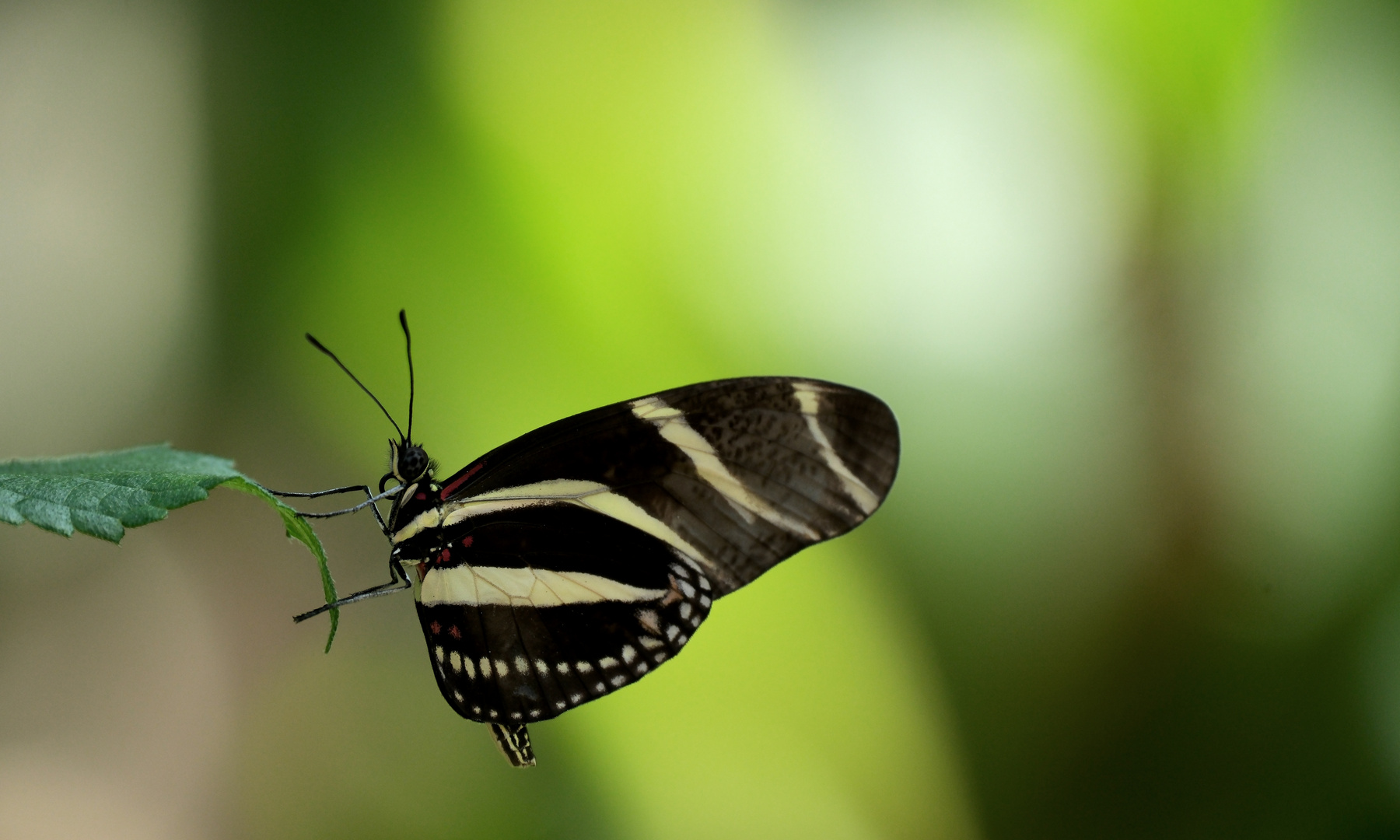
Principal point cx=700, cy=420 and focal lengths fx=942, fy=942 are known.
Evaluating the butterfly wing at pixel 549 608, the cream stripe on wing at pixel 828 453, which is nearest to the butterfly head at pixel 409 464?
the butterfly wing at pixel 549 608

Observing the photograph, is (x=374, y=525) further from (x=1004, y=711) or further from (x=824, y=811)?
(x=1004, y=711)

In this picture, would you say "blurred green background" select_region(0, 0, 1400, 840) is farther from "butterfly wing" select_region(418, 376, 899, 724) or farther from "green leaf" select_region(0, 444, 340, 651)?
"green leaf" select_region(0, 444, 340, 651)

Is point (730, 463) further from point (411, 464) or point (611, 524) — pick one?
point (411, 464)

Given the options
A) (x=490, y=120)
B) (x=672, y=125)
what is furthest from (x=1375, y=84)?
(x=490, y=120)

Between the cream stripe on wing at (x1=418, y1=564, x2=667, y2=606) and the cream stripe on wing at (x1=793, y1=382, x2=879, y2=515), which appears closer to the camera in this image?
the cream stripe on wing at (x1=793, y1=382, x2=879, y2=515)

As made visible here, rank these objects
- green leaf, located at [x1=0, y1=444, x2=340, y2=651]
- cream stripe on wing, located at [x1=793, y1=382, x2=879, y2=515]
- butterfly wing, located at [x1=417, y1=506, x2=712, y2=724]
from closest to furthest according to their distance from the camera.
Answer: green leaf, located at [x1=0, y1=444, x2=340, y2=651] → cream stripe on wing, located at [x1=793, y1=382, x2=879, y2=515] → butterfly wing, located at [x1=417, y1=506, x2=712, y2=724]

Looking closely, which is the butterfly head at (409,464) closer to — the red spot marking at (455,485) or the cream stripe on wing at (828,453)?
the red spot marking at (455,485)

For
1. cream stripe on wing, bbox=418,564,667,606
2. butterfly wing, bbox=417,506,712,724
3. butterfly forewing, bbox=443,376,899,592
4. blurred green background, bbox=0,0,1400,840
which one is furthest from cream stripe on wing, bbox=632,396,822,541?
blurred green background, bbox=0,0,1400,840

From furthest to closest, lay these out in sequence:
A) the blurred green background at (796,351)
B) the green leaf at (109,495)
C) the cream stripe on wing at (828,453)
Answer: the blurred green background at (796,351) < the cream stripe on wing at (828,453) < the green leaf at (109,495)
